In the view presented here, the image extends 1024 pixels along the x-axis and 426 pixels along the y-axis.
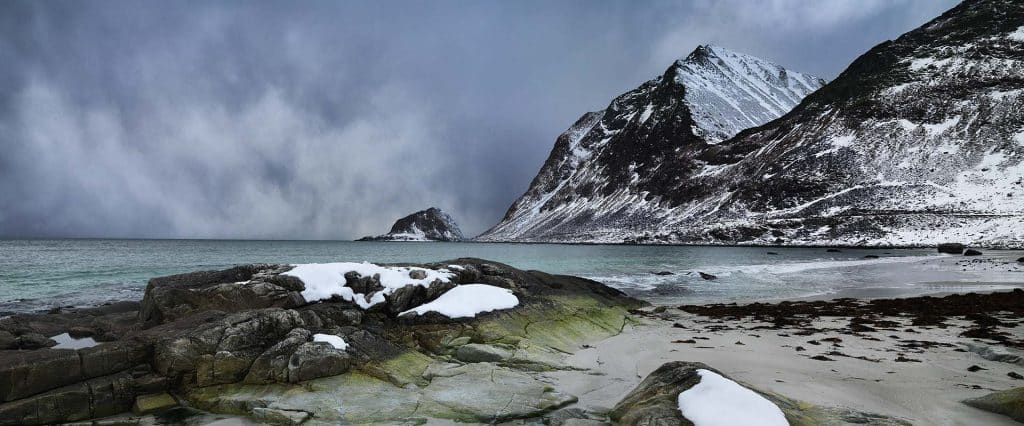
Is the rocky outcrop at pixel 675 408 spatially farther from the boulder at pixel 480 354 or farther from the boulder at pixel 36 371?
the boulder at pixel 36 371

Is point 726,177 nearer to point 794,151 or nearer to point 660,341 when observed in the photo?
point 794,151

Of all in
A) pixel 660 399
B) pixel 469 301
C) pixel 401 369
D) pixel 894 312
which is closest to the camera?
pixel 660 399

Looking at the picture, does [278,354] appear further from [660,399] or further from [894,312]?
[894,312]

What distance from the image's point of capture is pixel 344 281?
14.1 metres

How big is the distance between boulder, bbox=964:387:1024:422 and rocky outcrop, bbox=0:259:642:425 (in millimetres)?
6537

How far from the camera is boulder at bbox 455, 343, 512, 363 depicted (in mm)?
11117

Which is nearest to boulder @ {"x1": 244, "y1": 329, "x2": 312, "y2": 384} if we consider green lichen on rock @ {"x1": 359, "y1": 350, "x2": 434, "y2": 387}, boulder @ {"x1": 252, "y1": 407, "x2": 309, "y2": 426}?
boulder @ {"x1": 252, "y1": 407, "x2": 309, "y2": 426}

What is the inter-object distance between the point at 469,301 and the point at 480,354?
299cm

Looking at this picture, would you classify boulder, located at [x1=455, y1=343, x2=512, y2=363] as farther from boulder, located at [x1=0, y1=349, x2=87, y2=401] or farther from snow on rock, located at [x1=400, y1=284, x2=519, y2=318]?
boulder, located at [x1=0, y1=349, x2=87, y2=401]

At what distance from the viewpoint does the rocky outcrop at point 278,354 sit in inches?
329

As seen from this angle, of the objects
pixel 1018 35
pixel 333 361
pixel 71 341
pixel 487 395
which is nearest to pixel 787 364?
pixel 487 395

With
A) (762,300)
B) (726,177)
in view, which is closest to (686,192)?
(726,177)

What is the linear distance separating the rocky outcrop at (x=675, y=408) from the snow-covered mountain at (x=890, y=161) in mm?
110808

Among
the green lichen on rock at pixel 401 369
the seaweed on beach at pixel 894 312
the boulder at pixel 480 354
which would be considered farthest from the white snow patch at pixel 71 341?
the seaweed on beach at pixel 894 312
